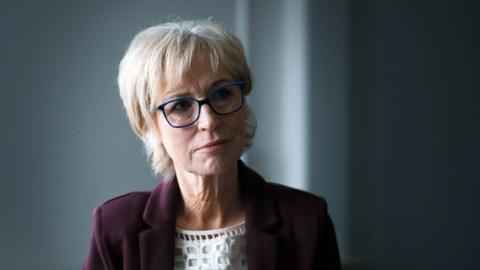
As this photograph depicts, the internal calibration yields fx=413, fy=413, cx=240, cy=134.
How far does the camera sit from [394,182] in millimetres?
1363

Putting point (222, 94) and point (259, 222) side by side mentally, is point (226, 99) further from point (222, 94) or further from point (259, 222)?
point (259, 222)

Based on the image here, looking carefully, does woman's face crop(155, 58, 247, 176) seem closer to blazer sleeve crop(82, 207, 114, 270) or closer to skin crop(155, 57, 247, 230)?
skin crop(155, 57, 247, 230)

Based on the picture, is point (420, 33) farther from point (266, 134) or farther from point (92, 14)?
point (92, 14)

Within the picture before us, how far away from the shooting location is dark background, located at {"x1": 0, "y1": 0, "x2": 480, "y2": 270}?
1.29 metres

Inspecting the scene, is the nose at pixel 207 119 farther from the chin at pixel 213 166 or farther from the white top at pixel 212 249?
the white top at pixel 212 249

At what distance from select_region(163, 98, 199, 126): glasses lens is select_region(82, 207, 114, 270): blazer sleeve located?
0.38 metres

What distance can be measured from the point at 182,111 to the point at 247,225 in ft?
1.17

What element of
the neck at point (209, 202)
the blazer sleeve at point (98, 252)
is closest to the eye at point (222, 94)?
the neck at point (209, 202)

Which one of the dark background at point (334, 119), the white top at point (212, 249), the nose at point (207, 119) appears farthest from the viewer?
the dark background at point (334, 119)

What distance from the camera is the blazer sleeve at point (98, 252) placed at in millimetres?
1115

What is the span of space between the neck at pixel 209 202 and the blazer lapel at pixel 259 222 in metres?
0.05

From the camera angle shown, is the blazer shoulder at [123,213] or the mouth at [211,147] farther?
the blazer shoulder at [123,213]

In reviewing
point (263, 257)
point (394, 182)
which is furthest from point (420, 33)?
point (263, 257)

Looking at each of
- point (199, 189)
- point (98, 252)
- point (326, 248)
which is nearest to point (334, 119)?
point (326, 248)
